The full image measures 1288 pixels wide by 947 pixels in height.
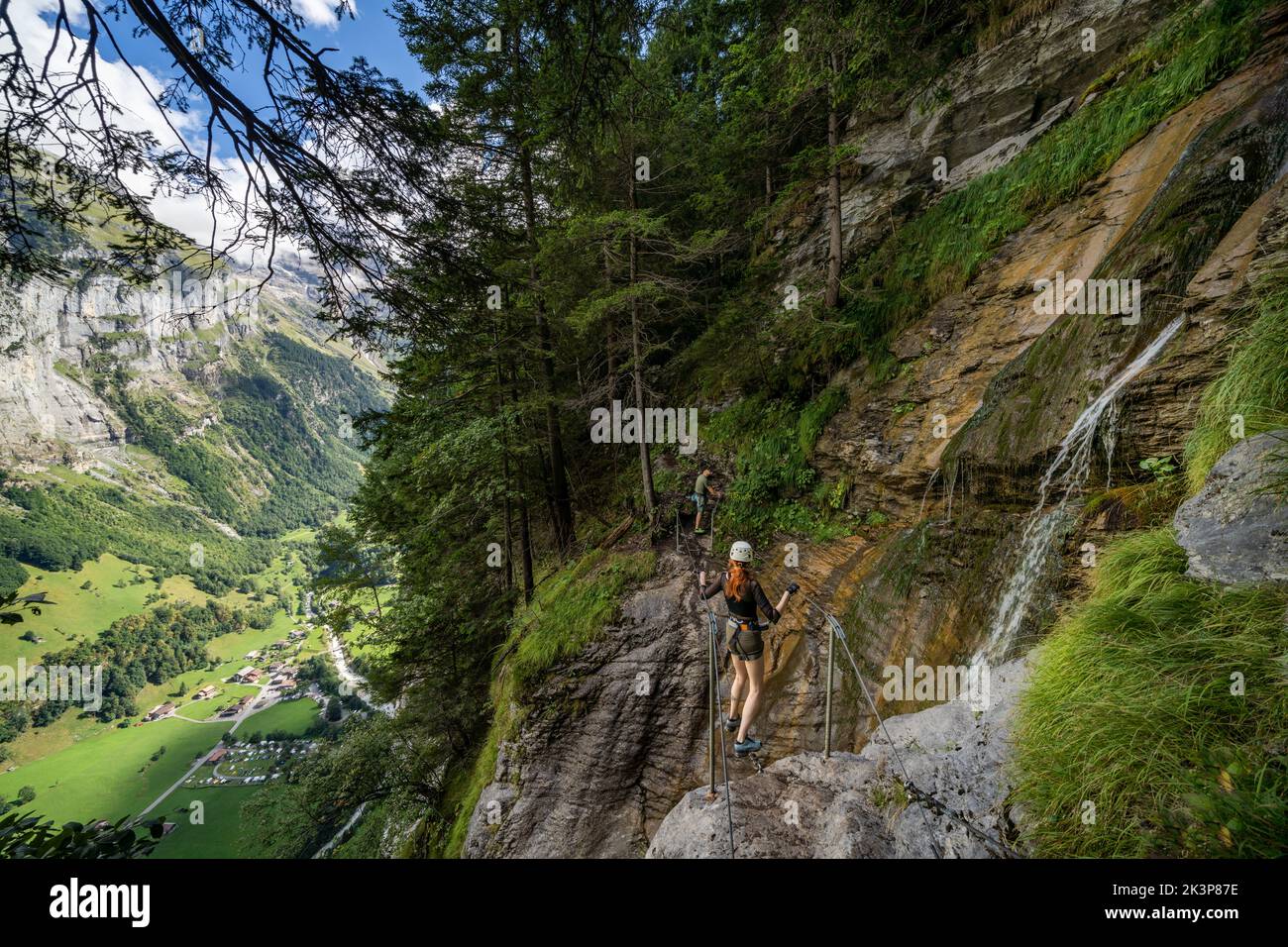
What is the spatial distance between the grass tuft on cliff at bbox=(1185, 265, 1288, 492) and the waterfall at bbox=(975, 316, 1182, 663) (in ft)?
2.31

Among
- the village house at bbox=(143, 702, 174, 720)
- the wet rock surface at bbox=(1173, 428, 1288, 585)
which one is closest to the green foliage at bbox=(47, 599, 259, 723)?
the village house at bbox=(143, 702, 174, 720)

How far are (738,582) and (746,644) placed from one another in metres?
0.64

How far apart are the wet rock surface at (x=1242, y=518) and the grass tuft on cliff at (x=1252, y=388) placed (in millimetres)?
261

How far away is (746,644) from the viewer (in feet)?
15.2

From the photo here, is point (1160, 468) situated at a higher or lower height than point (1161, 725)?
higher

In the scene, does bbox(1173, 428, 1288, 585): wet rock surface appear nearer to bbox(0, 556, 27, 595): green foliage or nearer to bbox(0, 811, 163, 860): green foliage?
bbox(0, 811, 163, 860): green foliage

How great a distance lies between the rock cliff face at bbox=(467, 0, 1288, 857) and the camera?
3982 millimetres

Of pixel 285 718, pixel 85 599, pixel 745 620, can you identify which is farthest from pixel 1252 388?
pixel 85 599

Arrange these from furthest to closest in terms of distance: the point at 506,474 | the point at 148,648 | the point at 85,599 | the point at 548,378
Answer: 1. the point at 85,599
2. the point at 148,648
3. the point at 548,378
4. the point at 506,474

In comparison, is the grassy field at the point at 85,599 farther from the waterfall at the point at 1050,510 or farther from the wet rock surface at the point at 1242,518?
the wet rock surface at the point at 1242,518

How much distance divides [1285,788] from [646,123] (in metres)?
12.8

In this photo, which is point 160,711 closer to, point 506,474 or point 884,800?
point 506,474

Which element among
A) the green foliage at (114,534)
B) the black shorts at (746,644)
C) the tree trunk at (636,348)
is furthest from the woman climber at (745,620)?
the green foliage at (114,534)
